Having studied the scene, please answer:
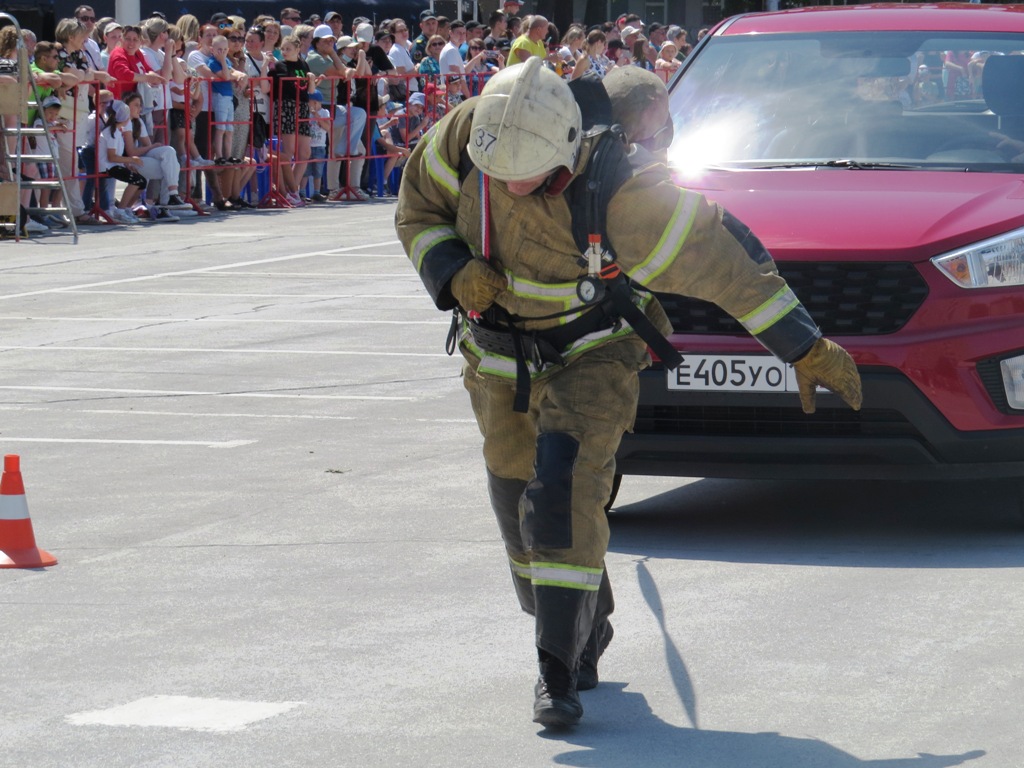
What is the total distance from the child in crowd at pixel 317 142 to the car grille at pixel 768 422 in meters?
16.5

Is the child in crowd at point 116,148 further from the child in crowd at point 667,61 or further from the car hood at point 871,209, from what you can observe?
the car hood at point 871,209

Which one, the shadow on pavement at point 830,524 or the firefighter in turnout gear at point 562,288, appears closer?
the firefighter in turnout gear at point 562,288

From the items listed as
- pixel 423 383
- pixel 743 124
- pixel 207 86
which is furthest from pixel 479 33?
pixel 743 124

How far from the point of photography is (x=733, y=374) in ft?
21.8

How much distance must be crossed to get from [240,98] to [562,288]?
17370 mm

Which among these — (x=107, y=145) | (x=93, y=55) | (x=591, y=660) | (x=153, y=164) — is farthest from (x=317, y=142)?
(x=591, y=660)

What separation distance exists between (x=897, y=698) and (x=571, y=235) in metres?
1.44

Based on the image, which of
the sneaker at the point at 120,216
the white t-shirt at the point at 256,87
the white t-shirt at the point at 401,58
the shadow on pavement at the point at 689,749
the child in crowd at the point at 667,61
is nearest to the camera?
the shadow on pavement at the point at 689,749

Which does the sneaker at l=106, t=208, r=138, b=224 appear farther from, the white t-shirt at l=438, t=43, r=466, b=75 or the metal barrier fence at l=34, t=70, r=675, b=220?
the white t-shirt at l=438, t=43, r=466, b=75

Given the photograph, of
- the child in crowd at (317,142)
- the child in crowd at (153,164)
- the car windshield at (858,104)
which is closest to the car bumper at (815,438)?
the car windshield at (858,104)

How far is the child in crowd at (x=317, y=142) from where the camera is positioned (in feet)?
75.4

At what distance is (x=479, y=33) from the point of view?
1091 inches

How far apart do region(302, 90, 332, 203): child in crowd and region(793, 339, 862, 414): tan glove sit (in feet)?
60.3

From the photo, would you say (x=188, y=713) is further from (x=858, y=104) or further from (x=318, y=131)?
(x=318, y=131)
